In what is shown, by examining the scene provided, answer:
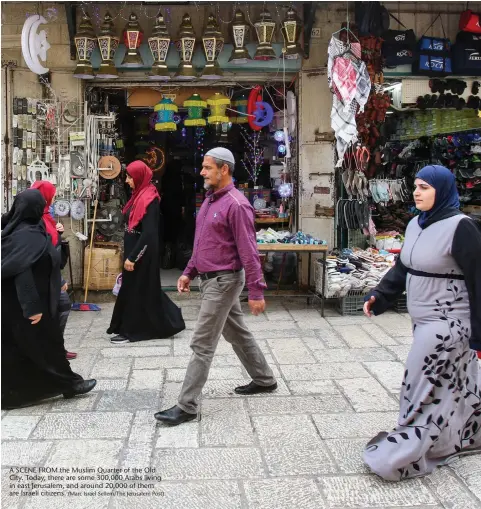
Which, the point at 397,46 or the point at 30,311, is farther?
the point at 397,46

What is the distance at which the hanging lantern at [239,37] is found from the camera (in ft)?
25.1

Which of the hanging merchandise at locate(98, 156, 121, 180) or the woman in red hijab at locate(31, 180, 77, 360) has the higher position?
the hanging merchandise at locate(98, 156, 121, 180)

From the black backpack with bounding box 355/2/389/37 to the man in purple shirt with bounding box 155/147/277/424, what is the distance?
15.1 ft

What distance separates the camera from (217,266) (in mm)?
4168

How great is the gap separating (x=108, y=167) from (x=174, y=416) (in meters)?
4.96

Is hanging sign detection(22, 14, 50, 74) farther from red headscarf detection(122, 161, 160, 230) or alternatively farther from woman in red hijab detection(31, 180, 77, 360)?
woman in red hijab detection(31, 180, 77, 360)

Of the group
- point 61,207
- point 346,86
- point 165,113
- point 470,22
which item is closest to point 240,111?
point 165,113

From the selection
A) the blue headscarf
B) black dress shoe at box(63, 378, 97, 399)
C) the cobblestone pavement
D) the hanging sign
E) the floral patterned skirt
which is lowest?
the cobblestone pavement

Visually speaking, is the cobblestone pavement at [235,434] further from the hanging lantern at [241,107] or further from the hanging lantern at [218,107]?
the hanging lantern at [241,107]

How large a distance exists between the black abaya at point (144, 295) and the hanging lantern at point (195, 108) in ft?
8.44

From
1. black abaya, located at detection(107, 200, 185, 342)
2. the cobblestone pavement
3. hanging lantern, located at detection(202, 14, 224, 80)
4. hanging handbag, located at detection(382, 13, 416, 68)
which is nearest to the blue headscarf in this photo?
the cobblestone pavement

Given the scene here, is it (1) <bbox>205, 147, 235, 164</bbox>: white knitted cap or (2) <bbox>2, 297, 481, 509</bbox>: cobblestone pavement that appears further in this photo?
(1) <bbox>205, 147, 235, 164</bbox>: white knitted cap

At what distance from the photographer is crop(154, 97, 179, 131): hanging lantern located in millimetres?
8359

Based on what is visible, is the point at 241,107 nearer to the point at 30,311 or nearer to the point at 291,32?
the point at 291,32
